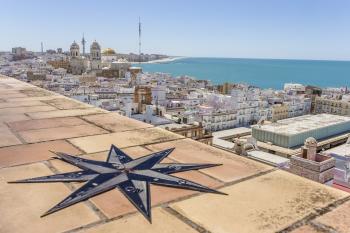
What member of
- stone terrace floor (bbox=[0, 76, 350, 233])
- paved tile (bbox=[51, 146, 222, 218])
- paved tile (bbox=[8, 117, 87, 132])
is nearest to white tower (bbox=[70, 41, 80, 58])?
paved tile (bbox=[8, 117, 87, 132])

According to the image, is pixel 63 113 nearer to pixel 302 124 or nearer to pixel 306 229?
pixel 306 229

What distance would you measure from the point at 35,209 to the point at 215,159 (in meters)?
1.49

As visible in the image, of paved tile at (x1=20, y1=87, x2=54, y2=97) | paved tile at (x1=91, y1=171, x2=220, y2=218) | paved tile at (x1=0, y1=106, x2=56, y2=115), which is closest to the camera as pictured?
paved tile at (x1=91, y1=171, x2=220, y2=218)

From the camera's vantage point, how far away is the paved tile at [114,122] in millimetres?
4073

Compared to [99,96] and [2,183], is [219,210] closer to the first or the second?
[2,183]

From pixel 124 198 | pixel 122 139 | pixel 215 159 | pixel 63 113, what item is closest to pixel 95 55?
pixel 63 113

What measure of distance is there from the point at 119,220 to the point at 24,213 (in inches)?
22.4

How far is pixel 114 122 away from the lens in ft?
14.4

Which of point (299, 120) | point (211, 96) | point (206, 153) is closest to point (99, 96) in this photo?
point (211, 96)

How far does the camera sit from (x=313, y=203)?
2096 millimetres

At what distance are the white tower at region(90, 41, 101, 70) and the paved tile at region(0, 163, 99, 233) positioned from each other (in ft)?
258

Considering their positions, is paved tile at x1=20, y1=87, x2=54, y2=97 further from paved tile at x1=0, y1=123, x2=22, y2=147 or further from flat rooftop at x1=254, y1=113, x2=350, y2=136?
flat rooftop at x1=254, y1=113, x2=350, y2=136

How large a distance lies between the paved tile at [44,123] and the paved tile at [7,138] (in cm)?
10

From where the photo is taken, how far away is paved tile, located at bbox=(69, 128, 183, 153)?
3.33 meters
